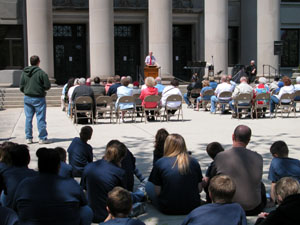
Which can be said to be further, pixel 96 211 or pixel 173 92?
pixel 173 92

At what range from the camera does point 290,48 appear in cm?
3534

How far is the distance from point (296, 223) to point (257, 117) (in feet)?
45.1

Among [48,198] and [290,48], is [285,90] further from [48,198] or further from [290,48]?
[290,48]

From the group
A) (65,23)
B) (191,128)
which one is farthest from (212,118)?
(65,23)

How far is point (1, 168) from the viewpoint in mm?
5297

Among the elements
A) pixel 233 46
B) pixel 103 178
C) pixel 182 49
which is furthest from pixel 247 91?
pixel 233 46

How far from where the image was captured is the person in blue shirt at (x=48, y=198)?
412 centimetres

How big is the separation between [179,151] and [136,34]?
27.5 meters

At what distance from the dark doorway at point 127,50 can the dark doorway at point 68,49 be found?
237 centimetres

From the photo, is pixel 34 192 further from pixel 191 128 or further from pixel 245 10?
pixel 245 10

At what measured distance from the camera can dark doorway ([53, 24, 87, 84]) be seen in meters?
31.0

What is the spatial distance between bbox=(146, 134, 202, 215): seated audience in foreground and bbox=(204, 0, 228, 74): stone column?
20.8 metres

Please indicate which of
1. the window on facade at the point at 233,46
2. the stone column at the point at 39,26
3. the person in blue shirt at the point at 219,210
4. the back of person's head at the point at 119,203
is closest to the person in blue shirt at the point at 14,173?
the back of person's head at the point at 119,203

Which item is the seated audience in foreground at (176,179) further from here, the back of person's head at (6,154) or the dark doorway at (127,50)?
the dark doorway at (127,50)
